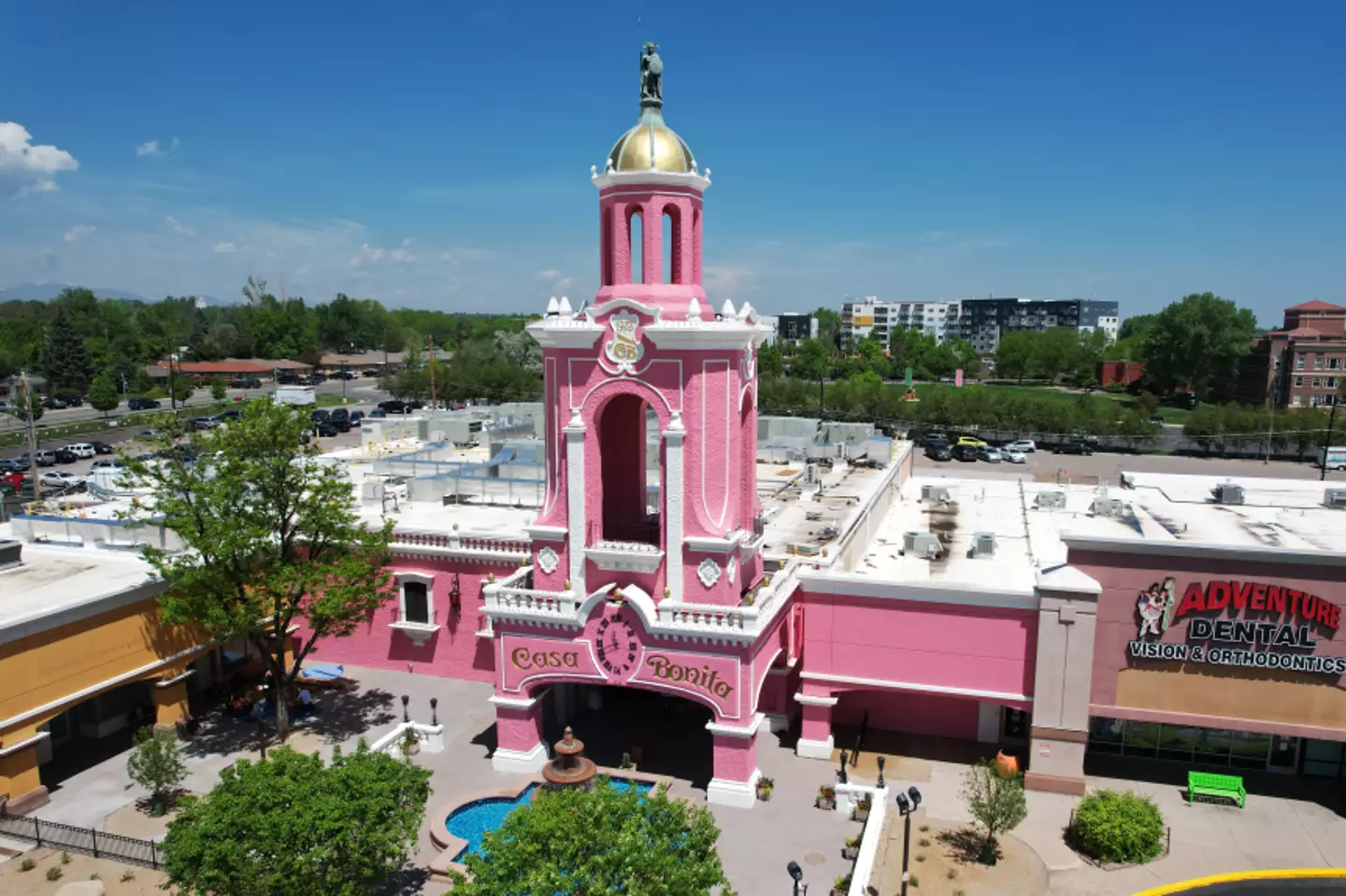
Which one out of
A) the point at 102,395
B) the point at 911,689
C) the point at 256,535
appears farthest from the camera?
the point at 102,395

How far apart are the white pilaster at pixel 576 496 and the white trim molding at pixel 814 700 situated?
6.92m

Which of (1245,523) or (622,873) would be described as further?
(1245,523)

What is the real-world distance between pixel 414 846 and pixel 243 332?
167 metres

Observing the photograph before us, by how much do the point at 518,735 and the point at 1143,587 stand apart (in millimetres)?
16859

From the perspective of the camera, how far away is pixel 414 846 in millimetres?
18141

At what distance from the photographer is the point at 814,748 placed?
25406mm

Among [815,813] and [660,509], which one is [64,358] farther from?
[815,813]

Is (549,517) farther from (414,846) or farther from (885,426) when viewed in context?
(885,426)

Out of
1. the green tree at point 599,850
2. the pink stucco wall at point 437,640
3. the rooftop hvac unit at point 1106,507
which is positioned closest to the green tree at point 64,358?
the pink stucco wall at point 437,640

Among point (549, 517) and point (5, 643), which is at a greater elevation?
point (549, 517)

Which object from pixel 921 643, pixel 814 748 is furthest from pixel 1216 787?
pixel 814 748

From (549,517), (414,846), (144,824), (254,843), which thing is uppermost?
(549,517)

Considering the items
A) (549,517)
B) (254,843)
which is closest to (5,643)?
(254,843)

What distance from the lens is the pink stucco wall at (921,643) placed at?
2417 centimetres
